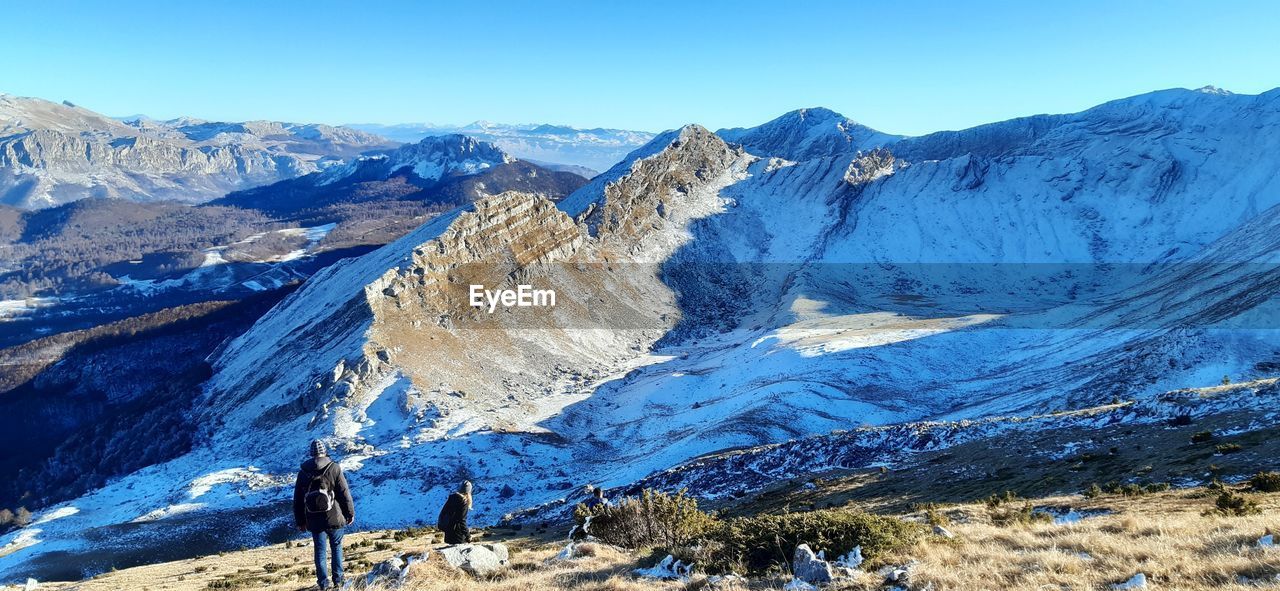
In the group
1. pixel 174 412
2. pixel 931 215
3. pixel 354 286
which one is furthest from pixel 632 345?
pixel 931 215

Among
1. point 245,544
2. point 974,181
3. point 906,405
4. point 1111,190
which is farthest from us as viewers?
point 974,181

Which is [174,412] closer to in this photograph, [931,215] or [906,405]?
[906,405]

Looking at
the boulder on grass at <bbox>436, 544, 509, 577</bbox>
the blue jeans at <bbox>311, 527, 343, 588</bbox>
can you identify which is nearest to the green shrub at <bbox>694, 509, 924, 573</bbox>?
the boulder on grass at <bbox>436, 544, 509, 577</bbox>

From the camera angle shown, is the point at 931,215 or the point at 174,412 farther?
the point at 931,215

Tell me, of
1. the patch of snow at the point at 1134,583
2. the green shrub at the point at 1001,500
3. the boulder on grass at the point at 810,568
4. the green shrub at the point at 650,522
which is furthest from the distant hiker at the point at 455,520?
the green shrub at the point at 1001,500

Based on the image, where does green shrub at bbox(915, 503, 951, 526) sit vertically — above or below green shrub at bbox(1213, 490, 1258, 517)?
below

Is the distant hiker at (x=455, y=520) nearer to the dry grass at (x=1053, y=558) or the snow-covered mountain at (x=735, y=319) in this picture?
the dry grass at (x=1053, y=558)

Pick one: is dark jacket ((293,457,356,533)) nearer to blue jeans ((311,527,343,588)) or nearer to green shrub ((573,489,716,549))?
blue jeans ((311,527,343,588))
